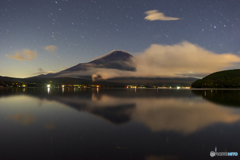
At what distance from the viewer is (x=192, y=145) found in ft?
25.6

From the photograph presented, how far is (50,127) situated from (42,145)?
336 cm

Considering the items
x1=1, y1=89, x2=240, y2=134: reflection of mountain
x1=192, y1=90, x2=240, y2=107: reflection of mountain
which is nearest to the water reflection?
x1=1, y1=89, x2=240, y2=134: reflection of mountain

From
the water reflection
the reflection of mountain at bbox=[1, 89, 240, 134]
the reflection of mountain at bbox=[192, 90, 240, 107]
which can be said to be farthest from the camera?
the reflection of mountain at bbox=[192, 90, 240, 107]

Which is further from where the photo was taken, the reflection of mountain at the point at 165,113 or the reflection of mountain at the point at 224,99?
the reflection of mountain at the point at 224,99

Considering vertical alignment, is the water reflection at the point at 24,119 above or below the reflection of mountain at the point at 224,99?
above

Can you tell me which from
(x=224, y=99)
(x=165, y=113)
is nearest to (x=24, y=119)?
(x=165, y=113)

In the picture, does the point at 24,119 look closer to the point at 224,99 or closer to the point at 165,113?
the point at 165,113

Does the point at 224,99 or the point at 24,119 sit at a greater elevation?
the point at 24,119

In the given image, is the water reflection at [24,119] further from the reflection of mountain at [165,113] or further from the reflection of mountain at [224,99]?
the reflection of mountain at [224,99]

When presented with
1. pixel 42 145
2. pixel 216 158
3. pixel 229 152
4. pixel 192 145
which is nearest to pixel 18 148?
pixel 42 145

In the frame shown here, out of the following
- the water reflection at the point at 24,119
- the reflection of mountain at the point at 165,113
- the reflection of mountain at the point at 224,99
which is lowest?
the reflection of mountain at the point at 224,99

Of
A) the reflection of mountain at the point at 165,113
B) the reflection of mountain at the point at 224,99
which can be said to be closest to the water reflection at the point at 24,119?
the reflection of mountain at the point at 165,113

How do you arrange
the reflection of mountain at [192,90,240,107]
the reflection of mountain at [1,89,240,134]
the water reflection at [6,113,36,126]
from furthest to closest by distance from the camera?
the reflection of mountain at [192,90,240,107], the water reflection at [6,113,36,126], the reflection of mountain at [1,89,240,134]

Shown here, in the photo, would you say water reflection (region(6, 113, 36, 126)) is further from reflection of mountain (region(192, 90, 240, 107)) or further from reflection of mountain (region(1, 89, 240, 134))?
reflection of mountain (region(192, 90, 240, 107))
